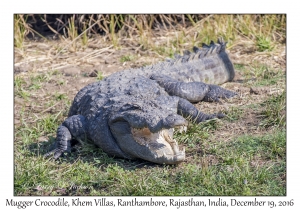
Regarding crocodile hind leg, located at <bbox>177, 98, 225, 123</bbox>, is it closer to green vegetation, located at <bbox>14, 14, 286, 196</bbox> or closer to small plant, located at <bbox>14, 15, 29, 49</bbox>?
green vegetation, located at <bbox>14, 14, 286, 196</bbox>

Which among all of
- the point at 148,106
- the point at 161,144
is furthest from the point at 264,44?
the point at 161,144

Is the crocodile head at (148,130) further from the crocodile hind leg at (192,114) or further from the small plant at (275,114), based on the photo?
the small plant at (275,114)

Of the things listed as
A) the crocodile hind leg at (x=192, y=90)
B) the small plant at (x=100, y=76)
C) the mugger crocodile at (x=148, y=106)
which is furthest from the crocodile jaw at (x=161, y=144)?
the small plant at (x=100, y=76)

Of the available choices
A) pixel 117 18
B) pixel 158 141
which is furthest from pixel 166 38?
pixel 158 141

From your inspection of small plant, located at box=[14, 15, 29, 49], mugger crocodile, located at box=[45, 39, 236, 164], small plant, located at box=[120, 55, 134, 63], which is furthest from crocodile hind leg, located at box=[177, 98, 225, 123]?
small plant, located at box=[14, 15, 29, 49]

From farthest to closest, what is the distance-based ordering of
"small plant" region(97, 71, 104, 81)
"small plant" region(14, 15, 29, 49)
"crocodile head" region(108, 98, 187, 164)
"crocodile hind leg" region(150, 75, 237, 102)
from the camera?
"small plant" region(14, 15, 29, 49) → "small plant" region(97, 71, 104, 81) → "crocodile hind leg" region(150, 75, 237, 102) → "crocodile head" region(108, 98, 187, 164)
